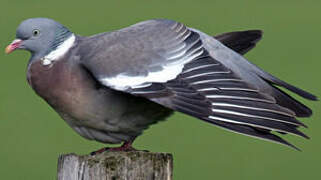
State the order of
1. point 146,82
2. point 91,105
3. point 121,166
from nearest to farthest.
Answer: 1. point 121,166
2. point 146,82
3. point 91,105

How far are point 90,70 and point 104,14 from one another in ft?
22.1

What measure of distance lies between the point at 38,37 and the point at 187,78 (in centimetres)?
124

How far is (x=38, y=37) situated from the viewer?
7.91 meters

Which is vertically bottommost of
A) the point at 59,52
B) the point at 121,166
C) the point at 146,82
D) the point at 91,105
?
the point at 121,166

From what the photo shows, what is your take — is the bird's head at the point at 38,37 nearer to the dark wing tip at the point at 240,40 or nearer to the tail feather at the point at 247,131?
the dark wing tip at the point at 240,40

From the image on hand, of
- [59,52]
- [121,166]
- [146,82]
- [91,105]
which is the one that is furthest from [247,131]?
[59,52]

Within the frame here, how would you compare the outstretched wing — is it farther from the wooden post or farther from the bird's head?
the wooden post

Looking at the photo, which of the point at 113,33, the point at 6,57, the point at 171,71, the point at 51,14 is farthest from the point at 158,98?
the point at 51,14

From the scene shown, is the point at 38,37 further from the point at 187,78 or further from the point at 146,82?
the point at 187,78

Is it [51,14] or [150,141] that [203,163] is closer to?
[150,141]

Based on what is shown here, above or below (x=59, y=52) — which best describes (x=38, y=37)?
above

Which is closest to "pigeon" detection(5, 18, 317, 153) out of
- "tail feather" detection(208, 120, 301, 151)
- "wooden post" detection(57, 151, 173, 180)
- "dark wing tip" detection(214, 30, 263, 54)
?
"tail feather" detection(208, 120, 301, 151)

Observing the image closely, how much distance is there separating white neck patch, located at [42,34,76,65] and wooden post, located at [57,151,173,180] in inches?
55.8

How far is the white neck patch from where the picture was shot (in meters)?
7.89
